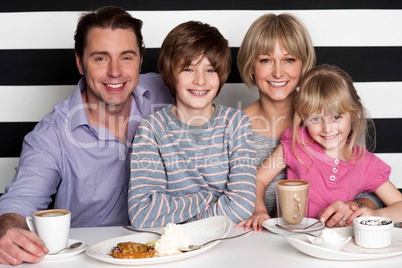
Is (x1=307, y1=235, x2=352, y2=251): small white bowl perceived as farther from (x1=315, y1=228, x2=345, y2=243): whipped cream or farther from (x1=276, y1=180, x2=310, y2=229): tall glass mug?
(x1=276, y1=180, x2=310, y2=229): tall glass mug

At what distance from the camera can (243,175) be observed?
168 centimetres

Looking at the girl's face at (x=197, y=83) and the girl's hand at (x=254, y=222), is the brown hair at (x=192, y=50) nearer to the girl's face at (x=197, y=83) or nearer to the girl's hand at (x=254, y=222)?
the girl's face at (x=197, y=83)

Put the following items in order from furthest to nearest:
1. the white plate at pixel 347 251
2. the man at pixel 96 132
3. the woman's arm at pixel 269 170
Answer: the man at pixel 96 132 < the woman's arm at pixel 269 170 < the white plate at pixel 347 251

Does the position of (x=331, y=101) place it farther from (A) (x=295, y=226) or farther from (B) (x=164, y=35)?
(B) (x=164, y=35)

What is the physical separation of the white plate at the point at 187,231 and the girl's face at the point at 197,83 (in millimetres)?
443

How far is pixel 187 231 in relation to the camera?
4.69 ft

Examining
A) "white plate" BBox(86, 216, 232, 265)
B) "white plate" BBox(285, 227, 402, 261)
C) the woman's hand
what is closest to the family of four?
the woman's hand

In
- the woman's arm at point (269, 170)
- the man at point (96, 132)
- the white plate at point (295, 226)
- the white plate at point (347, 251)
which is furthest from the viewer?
the man at point (96, 132)

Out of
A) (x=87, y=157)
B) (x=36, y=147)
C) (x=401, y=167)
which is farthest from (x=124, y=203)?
(x=401, y=167)

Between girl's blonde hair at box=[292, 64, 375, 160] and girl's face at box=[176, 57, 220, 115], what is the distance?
317 mm

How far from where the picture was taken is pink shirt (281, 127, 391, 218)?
183 cm

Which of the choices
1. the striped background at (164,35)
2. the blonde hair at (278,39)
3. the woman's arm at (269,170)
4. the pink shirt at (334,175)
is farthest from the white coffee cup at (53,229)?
the striped background at (164,35)

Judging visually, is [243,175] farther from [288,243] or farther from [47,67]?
[47,67]

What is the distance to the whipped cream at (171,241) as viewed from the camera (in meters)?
1.26
